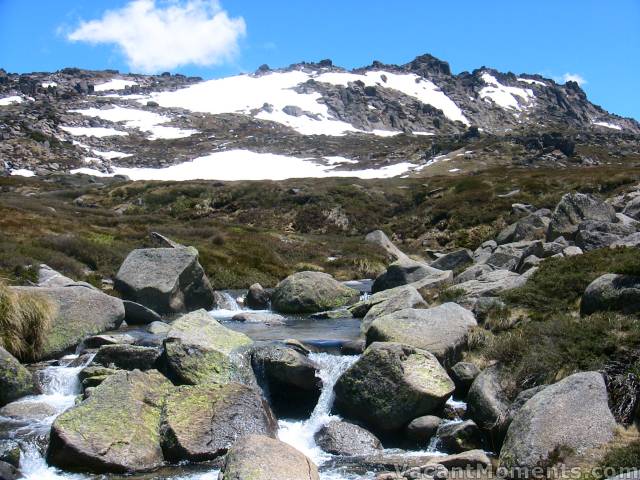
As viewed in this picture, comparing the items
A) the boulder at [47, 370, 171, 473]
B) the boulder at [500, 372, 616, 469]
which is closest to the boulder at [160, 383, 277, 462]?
the boulder at [47, 370, 171, 473]

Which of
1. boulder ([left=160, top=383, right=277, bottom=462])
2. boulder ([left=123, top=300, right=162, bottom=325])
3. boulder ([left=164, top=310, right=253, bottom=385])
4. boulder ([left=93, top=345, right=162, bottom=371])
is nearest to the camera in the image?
boulder ([left=160, top=383, right=277, bottom=462])

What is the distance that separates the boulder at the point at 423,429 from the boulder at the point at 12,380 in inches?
338

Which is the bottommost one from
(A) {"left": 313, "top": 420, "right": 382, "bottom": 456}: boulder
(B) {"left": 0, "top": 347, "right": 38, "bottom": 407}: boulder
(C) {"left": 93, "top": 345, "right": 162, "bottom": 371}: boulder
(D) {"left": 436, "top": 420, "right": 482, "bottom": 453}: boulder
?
(A) {"left": 313, "top": 420, "right": 382, "bottom": 456}: boulder

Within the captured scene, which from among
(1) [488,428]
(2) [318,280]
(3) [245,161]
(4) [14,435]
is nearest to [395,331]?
(1) [488,428]

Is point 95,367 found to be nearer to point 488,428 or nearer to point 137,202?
point 488,428

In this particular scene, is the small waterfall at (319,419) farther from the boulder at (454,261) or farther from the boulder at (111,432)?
the boulder at (454,261)

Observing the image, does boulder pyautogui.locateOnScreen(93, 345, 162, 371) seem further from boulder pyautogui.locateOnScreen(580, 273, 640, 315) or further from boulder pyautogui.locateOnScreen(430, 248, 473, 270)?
boulder pyautogui.locateOnScreen(430, 248, 473, 270)

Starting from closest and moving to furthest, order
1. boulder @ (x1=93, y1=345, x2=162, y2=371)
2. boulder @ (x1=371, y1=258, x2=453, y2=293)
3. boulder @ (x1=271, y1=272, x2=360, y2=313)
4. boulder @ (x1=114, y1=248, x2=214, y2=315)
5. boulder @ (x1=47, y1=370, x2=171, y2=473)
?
1. boulder @ (x1=47, y1=370, x2=171, y2=473)
2. boulder @ (x1=93, y1=345, x2=162, y2=371)
3. boulder @ (x1=114, y1=248, x2=214, y2=315)
4. boulder @ (x1=271, y1=272, x2=360, y2=313)
5. boulder @ (x1=371, y1=258, x2=453, y2=293)

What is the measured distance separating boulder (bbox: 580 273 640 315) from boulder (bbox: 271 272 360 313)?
1276 cm

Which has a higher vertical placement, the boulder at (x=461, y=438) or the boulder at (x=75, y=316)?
the boulder at (x=75, y=316)

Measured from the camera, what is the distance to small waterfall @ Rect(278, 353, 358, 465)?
1217 centimetres

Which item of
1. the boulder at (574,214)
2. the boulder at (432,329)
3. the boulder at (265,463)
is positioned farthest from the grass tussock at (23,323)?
the boulder at (574,214)

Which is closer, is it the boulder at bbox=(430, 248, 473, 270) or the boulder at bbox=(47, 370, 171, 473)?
the boulder at bbox=(47, 370, 171, 473)

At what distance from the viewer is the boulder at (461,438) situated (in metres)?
11.4
